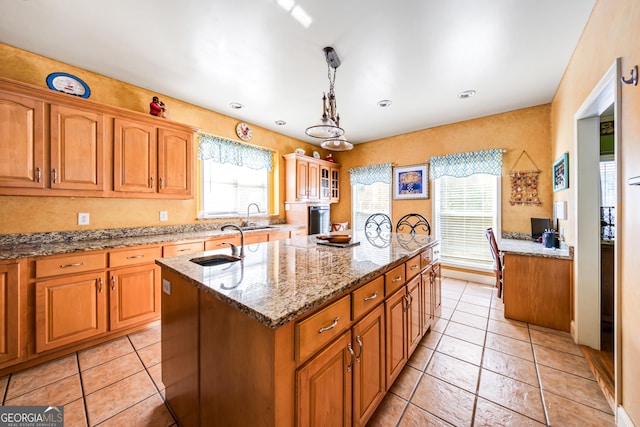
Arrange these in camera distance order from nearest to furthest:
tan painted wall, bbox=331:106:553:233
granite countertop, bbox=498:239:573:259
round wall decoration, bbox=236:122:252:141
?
granite countertop, bbox=498:239:573:259, tan painted wall, bbox=331:106:553:233, round wall decoration, bbox=236:122:252:141

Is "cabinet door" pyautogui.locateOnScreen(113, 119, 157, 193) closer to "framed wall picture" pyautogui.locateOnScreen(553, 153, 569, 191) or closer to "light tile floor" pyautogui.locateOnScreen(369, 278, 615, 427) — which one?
"light tile floor" pyautogui.locateOnScreen(369, 278, 615, 427)

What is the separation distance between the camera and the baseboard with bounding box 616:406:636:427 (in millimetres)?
1240

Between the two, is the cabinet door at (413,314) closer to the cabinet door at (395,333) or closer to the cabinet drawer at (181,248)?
the cabinet door at (395,333)

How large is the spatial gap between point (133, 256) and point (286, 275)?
6.42 ft

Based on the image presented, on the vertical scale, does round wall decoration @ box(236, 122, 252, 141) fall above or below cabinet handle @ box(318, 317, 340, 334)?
above

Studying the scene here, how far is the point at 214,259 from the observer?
5.50 ft

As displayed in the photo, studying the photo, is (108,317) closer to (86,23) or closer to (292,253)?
(292,253)

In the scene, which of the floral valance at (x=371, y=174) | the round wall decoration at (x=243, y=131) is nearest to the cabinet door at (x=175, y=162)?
the round wall decoration at (x=243, y=131)

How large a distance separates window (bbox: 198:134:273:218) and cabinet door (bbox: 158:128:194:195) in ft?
1.42

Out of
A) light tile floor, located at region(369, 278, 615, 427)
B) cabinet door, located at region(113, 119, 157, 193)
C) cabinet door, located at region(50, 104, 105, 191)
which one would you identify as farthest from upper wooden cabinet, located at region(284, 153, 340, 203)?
light tile floor, located at region(369, 278, 615, 427)

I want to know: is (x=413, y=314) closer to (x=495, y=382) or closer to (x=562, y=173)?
(x=495, y=382)

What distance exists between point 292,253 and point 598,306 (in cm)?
260

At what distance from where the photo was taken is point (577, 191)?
2105mm

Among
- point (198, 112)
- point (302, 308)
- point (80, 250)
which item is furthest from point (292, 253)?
point (198, 112)
